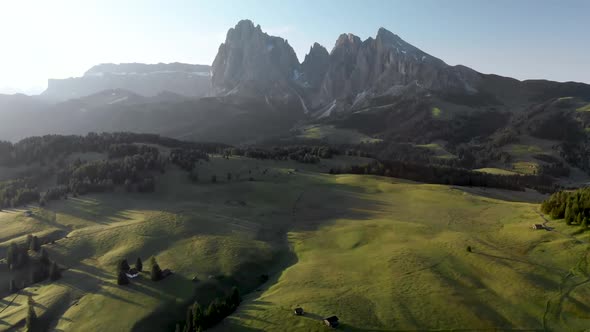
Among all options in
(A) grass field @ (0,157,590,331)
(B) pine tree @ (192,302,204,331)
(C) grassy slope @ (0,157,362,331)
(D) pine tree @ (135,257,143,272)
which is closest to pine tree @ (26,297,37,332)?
(A) grass field @ (0,157,590,331)

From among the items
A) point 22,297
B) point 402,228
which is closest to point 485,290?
point 402,228

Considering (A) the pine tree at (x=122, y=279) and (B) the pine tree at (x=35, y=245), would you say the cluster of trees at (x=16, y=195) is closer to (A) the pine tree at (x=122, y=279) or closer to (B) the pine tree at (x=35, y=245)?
(B) the pine tree at (x=35, y=245)

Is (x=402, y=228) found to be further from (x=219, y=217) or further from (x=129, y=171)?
(x=129, y=171)

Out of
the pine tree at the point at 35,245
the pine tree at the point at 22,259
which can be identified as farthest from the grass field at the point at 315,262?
the pine tree at the point at 22,259

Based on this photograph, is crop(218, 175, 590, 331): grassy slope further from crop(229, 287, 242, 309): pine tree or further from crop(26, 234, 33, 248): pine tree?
crop(26, 234, 33, 248): pine tree

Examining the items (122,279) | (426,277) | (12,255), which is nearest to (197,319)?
(122,279)

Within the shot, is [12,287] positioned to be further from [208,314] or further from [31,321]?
[208,314]
